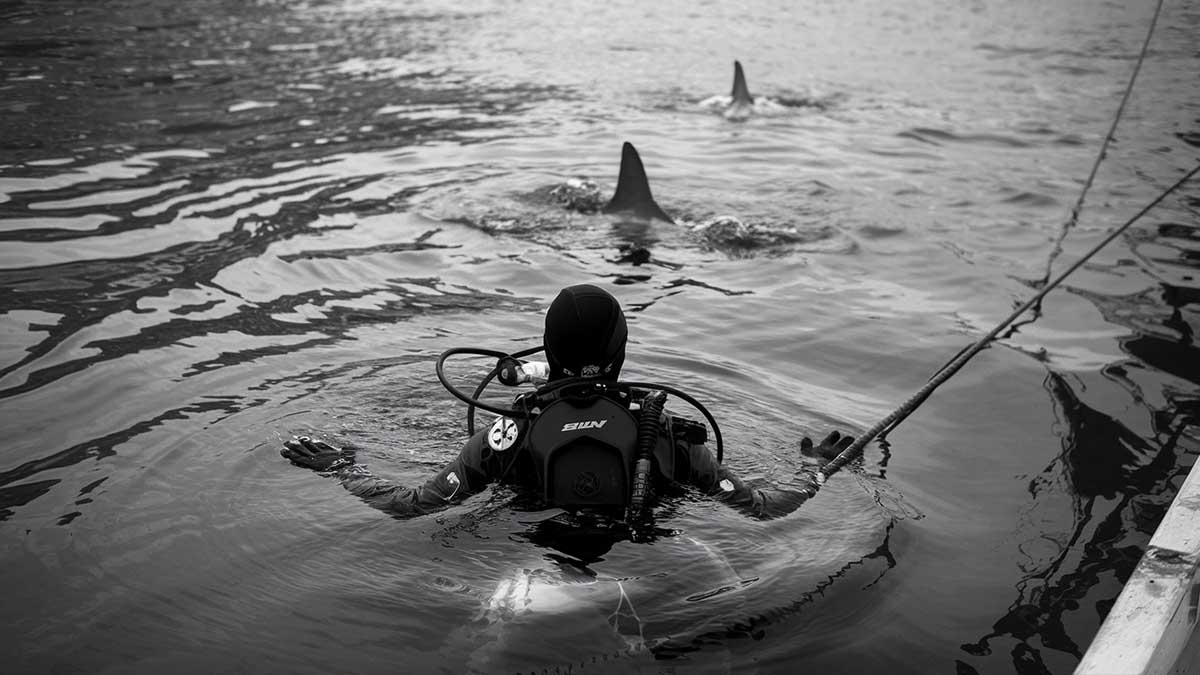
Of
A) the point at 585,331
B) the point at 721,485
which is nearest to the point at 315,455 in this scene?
the point at 585,331

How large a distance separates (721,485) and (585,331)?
922 millimetres

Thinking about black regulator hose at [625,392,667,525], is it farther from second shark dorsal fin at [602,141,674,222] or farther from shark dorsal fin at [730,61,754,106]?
shark dorsal fin at [730,61,754,106]

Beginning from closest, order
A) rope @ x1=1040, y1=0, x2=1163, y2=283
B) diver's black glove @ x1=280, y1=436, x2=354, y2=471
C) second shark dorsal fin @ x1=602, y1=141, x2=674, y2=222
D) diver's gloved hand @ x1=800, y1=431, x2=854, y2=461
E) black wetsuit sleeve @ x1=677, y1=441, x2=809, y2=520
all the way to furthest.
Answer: black wetsuit sleeve @ x1=677, y1=441, x2=809, y2=520
diver's black glove @ x1=280, y1=436, x2=354, y2=471
diver's gloved hand @ x1=800, y1=431, x2=854, y2=461
rope @ x1=1040, y1=0, x2=1163, y2=283
second shark dorsal fin @ x1=602, y1=141, x2=674, y2=222

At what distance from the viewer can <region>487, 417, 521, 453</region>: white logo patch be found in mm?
4133

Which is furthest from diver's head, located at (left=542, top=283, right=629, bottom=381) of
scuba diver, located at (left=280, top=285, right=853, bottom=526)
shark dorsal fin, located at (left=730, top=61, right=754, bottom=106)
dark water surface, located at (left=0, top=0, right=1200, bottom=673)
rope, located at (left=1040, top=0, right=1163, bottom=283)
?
shark dorsal fin, located at (left=730, top=61, right=754, bottom=106)

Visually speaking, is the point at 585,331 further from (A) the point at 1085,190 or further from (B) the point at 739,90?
(B) the point at 739,90

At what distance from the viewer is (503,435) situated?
414 cm

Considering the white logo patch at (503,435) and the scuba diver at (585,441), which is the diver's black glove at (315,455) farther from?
the white logo patch at (503,435)

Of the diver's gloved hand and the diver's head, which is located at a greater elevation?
the diver's head

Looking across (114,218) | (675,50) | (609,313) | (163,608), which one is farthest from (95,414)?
(675,50)

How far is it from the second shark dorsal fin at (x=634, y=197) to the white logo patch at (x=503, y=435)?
578cm

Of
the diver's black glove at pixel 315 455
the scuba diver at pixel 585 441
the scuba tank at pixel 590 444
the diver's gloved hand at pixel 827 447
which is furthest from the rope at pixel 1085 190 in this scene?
the diver's black glove at pixel 315 455

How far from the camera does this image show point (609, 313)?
3982 mm

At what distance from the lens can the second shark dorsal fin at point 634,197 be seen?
31.9 ft
